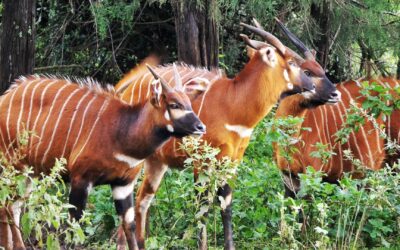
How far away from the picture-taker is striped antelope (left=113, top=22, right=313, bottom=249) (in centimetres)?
591

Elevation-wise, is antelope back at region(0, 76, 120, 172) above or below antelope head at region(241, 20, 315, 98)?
below

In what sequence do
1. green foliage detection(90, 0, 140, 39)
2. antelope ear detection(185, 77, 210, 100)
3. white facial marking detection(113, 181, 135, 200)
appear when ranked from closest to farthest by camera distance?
white facial marking detection(113, 181, 135, 200) < antelope ear detection(185, 77, 210, 100) < green foliage detection(90, 0, 140, 39)

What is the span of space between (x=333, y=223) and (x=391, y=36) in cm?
361

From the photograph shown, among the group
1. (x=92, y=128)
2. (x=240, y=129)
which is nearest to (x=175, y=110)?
(x=92, y=128)

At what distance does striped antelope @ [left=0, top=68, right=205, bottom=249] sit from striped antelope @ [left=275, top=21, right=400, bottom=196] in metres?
1.22

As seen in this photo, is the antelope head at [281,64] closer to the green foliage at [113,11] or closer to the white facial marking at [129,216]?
the white facial marking at [129,216]

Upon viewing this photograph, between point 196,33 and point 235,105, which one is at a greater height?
point 196,33

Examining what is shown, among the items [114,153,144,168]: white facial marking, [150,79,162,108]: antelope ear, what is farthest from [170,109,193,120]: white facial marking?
[114,153,144,168]: white facial marking

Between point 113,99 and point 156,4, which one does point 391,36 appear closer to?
point 156,4

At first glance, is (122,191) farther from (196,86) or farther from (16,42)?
(16,42)

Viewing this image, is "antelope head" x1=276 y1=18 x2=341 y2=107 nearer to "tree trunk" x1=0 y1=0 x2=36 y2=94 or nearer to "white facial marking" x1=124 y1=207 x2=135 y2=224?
"white facial marking" x1=124 y1=207 x2=135 y2=224

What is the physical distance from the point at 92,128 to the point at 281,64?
142 cm

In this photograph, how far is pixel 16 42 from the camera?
7.12m

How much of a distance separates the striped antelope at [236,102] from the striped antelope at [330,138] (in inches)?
12.6
